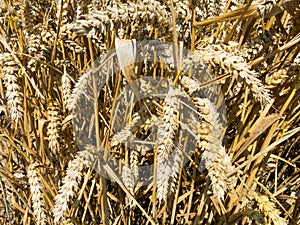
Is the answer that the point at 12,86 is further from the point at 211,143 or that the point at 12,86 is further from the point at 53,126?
the point at 211,143

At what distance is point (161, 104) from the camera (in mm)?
917

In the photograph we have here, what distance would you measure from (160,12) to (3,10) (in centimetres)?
50

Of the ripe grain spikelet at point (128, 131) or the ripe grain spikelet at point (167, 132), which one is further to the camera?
the ripe grain spikelet at point (128, 131)

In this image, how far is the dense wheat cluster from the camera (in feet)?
2.38

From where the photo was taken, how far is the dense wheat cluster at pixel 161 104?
2.38 ft

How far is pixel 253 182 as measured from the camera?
988 millimetres

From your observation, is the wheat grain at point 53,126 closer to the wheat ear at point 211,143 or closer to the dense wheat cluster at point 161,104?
the dense wheat cluster at point 161,104

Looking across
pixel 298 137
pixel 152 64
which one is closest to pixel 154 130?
pixel 152 64

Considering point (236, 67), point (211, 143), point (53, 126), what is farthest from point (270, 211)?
point (53, 126)

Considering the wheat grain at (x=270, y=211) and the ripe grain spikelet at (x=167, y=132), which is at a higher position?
the ripe grain spikelet at (x=167, y=132)

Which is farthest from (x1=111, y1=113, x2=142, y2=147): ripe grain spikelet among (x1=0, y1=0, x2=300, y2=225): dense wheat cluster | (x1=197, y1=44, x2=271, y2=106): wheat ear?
(x1=197, y1=44, x2=271, y2=106): wheat ear

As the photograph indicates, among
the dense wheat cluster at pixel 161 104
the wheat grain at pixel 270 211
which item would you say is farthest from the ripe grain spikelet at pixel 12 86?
the wheat grain at pixel 270 211

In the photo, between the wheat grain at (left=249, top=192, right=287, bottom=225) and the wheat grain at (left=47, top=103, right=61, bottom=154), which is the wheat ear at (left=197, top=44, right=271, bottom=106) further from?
the wheat grain at (left=47, top=103, right=61, bottom=154)

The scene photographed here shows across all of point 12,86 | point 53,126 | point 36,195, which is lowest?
point 36,195
